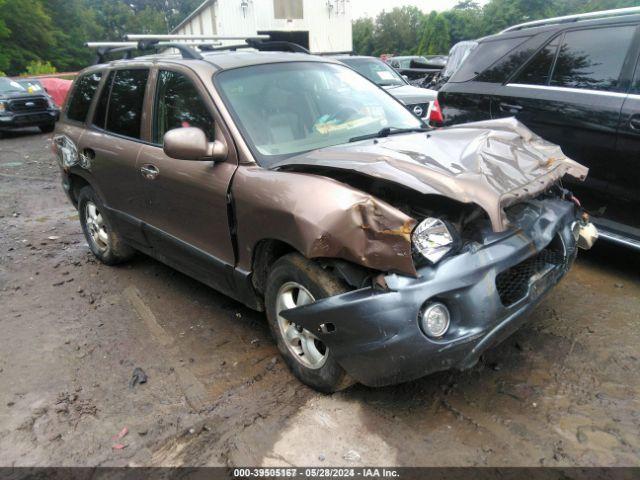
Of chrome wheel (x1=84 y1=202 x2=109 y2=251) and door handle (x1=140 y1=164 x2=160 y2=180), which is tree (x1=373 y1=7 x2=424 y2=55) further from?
door handle (x1=140 y1=164 x2=160 y2=180)

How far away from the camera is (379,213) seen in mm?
2287

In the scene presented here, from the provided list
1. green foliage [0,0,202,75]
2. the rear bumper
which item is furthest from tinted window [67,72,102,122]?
green foliage [0,0,202,75]

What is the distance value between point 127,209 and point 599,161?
12.0 ft

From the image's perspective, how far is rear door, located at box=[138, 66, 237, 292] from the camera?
312cm

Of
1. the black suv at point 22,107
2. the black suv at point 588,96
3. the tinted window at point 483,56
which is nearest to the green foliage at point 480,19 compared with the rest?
the black suv at point 22,107

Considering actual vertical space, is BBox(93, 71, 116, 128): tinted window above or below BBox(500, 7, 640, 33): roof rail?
below

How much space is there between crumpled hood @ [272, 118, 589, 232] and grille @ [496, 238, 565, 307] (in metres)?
Result: 0.38

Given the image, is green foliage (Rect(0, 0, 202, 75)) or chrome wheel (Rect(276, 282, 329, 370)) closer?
chrome wheel (Rect(276, 282, 329, 370))

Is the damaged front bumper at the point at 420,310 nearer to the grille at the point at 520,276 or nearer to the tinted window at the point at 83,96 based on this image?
the grille at the point at 520,276

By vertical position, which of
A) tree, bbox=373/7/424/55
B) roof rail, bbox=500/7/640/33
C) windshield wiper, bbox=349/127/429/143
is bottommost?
tree, bbox=373/7/424/55

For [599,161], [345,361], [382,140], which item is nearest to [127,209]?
[382,140]

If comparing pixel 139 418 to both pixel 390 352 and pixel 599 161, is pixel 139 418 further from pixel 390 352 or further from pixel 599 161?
pixel 599 161

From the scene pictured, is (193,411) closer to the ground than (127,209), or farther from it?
closer to the ground

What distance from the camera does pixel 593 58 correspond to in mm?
3967
